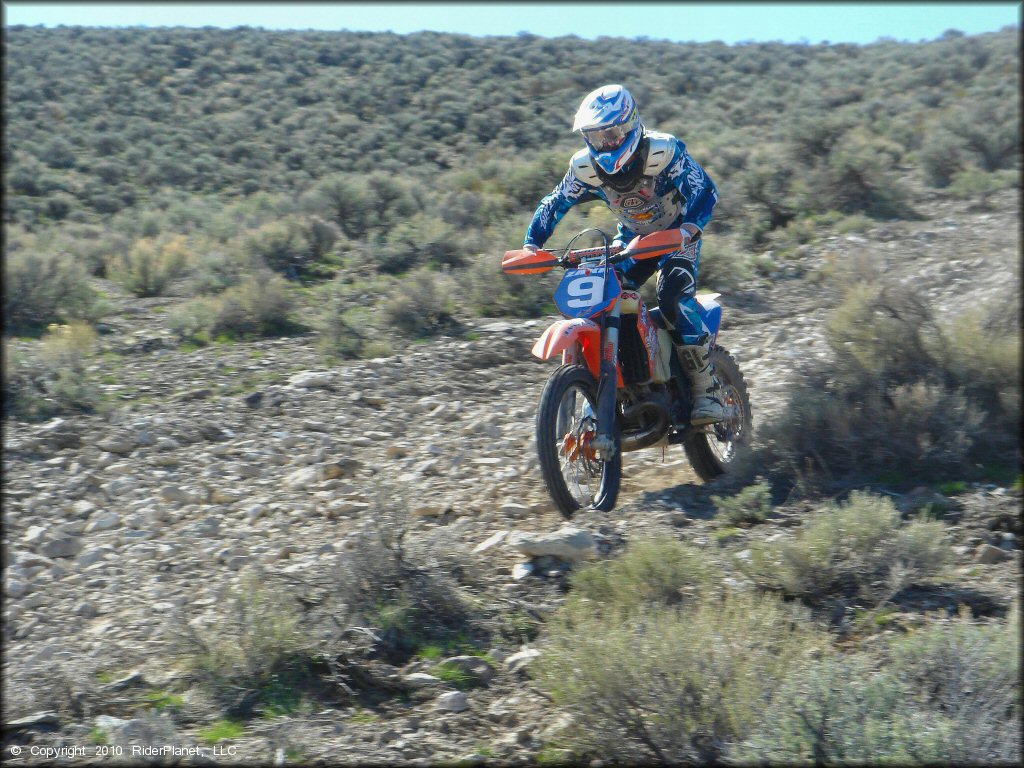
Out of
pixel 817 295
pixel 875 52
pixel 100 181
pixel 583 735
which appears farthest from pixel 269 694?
pixel 875 52

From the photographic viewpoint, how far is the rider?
5.43m

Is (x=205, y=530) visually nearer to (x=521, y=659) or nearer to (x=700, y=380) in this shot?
(x=521, y=659)

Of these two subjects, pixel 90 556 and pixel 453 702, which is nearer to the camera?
pixel 453 702

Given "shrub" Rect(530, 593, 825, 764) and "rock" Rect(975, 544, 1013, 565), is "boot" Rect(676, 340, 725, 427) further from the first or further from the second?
"shrub" Rect(530, 593, 825, 764)

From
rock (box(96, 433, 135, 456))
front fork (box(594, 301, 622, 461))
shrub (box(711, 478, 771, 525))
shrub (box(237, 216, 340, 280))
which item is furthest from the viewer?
shrub (box(237, 216, 340, 280))

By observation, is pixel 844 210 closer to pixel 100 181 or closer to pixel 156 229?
pixel 156 229

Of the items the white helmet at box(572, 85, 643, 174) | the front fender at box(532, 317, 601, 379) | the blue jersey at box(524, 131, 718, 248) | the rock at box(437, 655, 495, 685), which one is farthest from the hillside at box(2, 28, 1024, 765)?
the white helmet at box(572, 85, 643, 174)

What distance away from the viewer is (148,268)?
11.9 metres

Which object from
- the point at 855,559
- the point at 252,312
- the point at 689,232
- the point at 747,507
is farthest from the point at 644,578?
the point at 252,312

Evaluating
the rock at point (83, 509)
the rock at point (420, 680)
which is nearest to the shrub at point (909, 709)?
the rock at point (420, 680)

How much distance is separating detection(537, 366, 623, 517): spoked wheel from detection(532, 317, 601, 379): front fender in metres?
0.11

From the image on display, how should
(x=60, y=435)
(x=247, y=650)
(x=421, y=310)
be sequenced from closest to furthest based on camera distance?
1. (x=247, y=650)
2. (x=60, y=435)
3. (x=421, y=310)

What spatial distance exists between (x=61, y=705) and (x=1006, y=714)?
3.40 meters

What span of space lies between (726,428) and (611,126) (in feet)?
7.28
